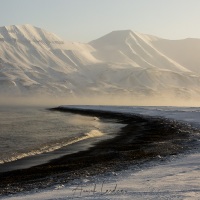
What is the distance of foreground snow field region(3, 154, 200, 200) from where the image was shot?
12.1 metres

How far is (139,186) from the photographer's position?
45.1 ft

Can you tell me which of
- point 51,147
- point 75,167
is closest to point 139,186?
point 75,167

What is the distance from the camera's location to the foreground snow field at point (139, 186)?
1206 centimetres

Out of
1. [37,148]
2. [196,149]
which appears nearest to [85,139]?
Result: [37,148]

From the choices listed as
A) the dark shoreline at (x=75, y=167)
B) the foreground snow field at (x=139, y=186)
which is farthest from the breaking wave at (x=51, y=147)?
the foreground snow field at (x=139, y=186)

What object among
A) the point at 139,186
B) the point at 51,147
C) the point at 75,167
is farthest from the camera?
the point at 51,147

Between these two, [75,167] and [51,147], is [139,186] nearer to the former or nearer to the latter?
[75,167]

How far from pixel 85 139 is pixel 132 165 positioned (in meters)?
18.6

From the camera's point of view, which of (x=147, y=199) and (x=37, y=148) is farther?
(x=37, y=148)

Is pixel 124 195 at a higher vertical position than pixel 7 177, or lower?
higher

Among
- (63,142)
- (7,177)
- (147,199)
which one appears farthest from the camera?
(63,142)

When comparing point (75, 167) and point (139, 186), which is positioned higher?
point (139, 186)

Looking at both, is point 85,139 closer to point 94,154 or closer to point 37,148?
point 37,148

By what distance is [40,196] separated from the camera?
13.2 metres
